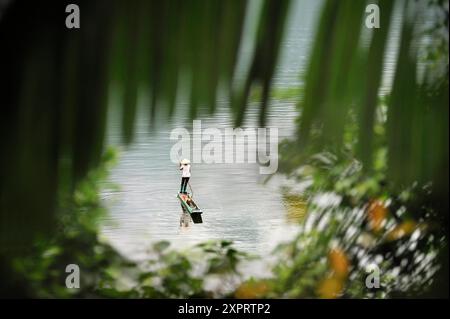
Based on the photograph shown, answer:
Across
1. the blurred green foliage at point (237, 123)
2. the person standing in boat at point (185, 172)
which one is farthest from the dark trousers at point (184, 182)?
the blurred green foliage at point (237, 123)

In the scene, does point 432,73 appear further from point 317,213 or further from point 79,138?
point 79,138

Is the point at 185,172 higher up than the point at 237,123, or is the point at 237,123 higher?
the point at 237,123

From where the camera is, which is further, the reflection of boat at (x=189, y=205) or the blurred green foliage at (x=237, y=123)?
the reflection of boat at (x=189, y=205)

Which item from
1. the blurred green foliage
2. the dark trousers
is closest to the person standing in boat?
the dark trousers

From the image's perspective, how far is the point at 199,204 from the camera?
1483 millimetres

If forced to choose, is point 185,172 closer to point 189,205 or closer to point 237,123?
point 189,205

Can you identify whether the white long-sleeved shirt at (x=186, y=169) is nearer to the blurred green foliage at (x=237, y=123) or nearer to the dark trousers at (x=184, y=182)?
the dark trousers at (x=184, y=182)

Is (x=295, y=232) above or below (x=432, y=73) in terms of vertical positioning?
below

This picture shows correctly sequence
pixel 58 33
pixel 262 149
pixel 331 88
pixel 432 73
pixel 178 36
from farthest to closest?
pixel 262 149 → pixel 432 73 → pixel 331 88 → pixel 178 36 → pixel 58 33

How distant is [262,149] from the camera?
1446 mm

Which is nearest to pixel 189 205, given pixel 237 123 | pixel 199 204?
pixel 199 204

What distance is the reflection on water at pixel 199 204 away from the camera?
4.76 ft
